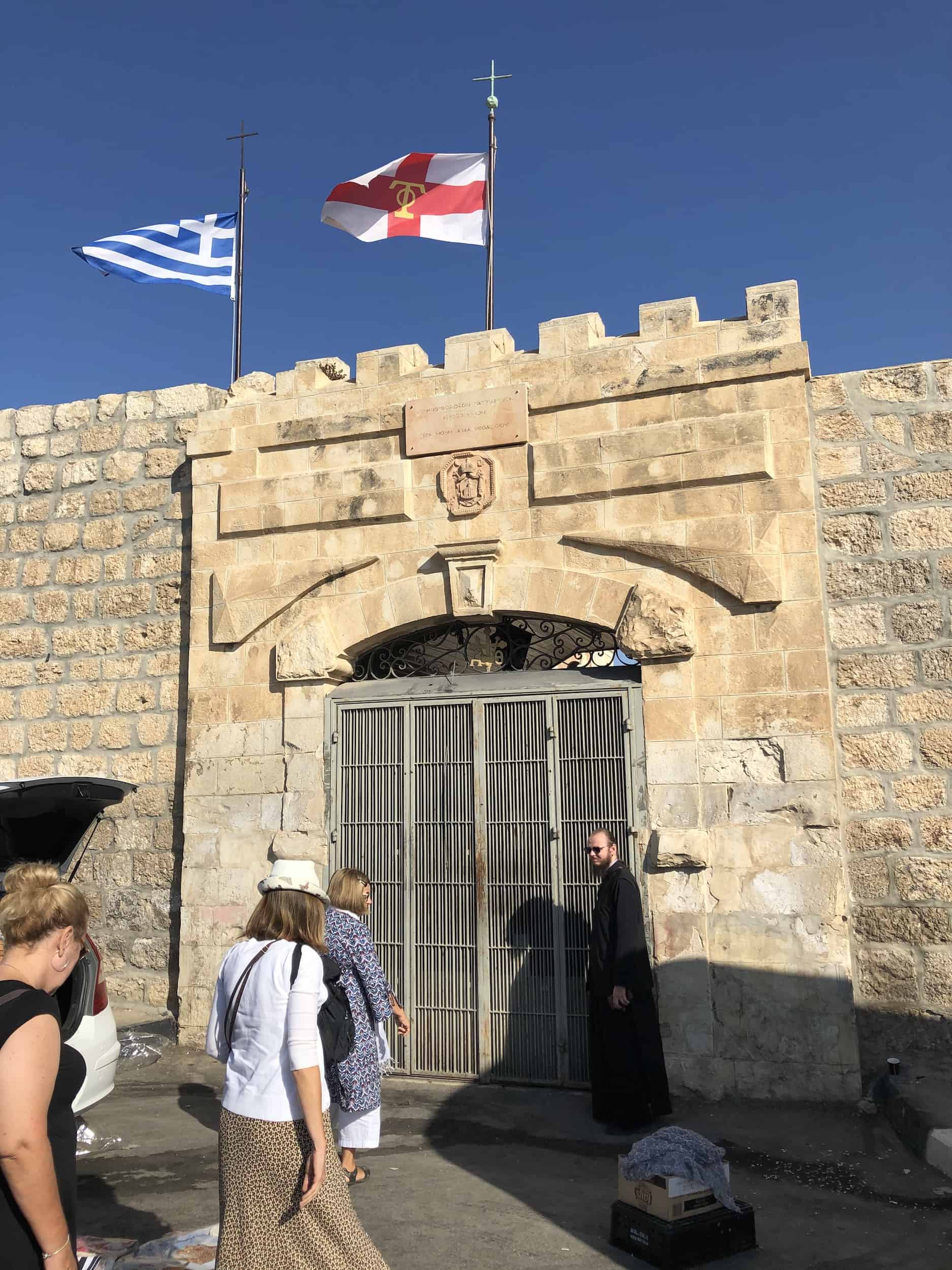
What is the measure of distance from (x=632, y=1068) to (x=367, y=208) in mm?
6715

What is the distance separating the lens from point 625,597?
6809 mm

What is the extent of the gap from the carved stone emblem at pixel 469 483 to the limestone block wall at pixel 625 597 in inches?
2.2

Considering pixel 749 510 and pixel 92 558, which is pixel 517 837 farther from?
pixel 92 558

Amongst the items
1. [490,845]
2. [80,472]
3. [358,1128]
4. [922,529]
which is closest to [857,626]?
[922,529]

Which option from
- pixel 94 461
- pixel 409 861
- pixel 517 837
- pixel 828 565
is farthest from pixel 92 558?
pixel 828 565

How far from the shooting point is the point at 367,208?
877 cm

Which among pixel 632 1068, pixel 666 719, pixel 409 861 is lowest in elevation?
pixel 632 1068

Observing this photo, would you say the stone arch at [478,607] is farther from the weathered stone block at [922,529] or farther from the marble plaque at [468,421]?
the weathered stone block at [922,529]

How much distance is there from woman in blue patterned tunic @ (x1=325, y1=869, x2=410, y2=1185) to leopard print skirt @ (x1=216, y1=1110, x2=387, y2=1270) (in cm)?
124

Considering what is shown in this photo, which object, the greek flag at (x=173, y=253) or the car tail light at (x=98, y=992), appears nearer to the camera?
the car tail light at (x=98, y=992)

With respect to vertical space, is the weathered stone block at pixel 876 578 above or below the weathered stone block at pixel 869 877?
above

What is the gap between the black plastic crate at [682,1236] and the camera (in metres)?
3.91

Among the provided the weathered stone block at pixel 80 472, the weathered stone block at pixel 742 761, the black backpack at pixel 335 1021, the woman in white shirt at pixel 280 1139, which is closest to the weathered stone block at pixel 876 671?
the weathered stone block at pixel 742 761

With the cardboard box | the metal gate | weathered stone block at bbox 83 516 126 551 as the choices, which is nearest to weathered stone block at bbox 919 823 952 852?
the metal gate
